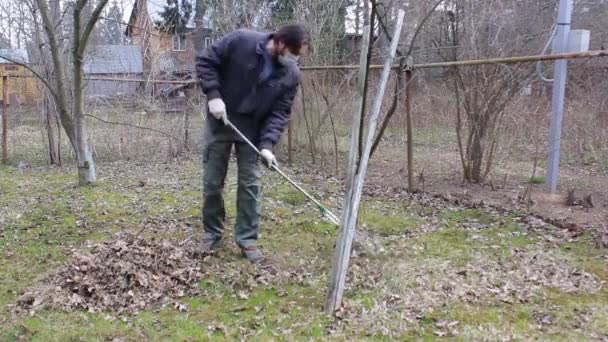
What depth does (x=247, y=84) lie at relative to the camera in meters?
3.92

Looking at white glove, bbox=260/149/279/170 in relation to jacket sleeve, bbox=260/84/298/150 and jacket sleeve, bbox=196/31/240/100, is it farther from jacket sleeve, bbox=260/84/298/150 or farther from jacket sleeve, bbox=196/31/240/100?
jacket sleeve, bbox=196/31/240/100

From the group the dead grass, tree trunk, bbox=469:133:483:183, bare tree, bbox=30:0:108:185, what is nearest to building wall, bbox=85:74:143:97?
bare tree, bbox=30:0:108:185

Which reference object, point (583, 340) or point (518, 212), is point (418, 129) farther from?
point (583, 340)

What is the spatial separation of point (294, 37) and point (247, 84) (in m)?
0.53

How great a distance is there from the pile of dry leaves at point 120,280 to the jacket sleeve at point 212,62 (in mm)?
1206

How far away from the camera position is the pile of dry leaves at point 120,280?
3408 mm

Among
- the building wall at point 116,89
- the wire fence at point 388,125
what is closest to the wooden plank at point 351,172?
the wire fence at point 388,125

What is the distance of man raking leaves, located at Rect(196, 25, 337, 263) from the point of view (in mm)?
3834

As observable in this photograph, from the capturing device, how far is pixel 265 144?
405cm

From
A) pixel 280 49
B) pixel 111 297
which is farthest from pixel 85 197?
pixel 280 49

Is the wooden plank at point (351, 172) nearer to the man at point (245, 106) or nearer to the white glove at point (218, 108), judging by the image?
the man at point (245, 106)

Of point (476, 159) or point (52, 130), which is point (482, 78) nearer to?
point (476, 159)

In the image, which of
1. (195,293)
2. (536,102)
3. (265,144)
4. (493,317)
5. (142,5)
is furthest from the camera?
(142,5)

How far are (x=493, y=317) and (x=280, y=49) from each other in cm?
217
